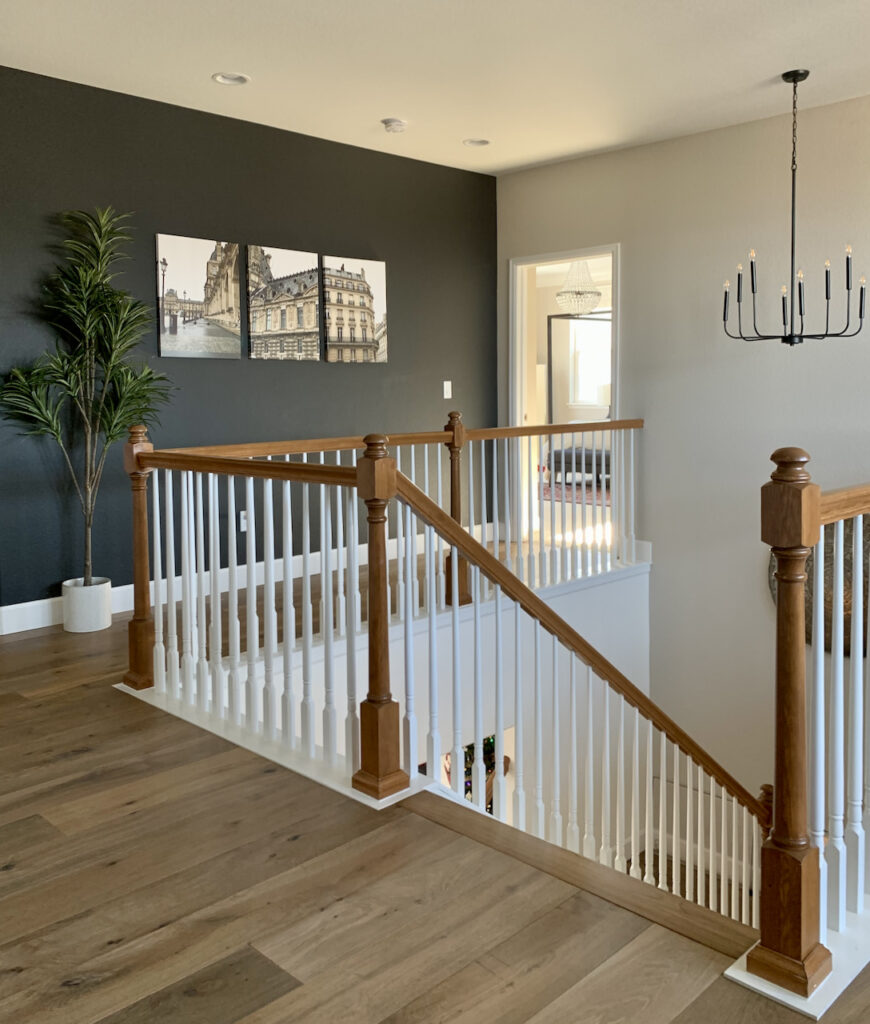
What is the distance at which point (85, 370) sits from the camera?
180 inches

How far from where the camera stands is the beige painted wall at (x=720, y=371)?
17.6 ft

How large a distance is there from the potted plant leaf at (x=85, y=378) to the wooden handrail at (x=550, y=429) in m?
1.72

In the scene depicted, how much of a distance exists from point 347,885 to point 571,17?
349 cm

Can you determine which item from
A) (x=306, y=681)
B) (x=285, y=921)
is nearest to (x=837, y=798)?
(x=285, y=921)

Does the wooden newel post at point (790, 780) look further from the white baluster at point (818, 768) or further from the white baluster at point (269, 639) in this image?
the white baluster at point (269, 639)

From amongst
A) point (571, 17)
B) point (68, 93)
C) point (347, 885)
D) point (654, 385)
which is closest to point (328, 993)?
point (347, 885)

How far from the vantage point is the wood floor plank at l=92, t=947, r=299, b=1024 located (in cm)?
182

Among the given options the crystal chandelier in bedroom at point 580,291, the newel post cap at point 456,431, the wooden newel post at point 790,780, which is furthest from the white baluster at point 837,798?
the crystal chandelier in bedroom at point 580,291

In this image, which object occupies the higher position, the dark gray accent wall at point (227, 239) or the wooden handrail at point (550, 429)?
the dark gray accent wall at point (227, 239)

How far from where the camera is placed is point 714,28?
4.08 metres

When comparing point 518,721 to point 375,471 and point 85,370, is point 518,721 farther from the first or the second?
point 85,370

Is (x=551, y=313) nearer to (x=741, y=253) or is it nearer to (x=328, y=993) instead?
(x=741, y=253)

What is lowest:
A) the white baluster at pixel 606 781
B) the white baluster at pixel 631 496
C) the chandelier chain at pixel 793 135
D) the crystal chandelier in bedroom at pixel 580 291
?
the white baluster at pixel 606 781

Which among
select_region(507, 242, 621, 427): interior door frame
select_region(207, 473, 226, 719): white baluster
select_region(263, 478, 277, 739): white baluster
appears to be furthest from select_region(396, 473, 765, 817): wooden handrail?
select_region(507, 242, 621, 427): interior door frame
